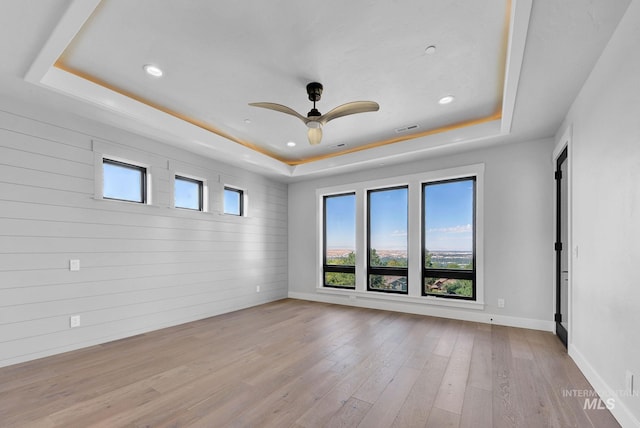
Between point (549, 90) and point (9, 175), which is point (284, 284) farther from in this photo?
point (549, 90)

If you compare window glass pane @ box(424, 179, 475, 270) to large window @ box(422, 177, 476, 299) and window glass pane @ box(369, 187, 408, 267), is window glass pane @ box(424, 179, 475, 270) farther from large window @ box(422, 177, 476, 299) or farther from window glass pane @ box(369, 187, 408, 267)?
window glass pane @ box(369, 187, 408, 267)

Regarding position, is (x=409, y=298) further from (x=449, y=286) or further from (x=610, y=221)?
(x=610, y=221)

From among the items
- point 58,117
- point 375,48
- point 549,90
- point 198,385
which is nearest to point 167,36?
point 375,48

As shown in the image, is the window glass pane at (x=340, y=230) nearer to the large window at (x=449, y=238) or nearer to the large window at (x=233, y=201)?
the large window at (x=449, y=238)

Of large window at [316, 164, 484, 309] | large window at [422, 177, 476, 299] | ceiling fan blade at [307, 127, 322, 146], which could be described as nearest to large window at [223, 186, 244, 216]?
large window at [316, 164, 484, 309]

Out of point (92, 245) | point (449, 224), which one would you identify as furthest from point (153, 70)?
point (449, 224)

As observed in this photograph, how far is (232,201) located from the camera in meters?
5.70

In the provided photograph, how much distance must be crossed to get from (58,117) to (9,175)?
0.81m

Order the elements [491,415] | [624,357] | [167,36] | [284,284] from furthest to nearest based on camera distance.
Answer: [284,284] < [167,36] < [491,415] < [624,357]

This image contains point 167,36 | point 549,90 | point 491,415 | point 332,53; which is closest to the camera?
point 491,415

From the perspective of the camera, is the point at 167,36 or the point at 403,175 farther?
the point at 403,175

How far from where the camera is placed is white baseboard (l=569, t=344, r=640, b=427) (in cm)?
190

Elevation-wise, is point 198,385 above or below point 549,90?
below

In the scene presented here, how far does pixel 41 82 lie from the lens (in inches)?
109
